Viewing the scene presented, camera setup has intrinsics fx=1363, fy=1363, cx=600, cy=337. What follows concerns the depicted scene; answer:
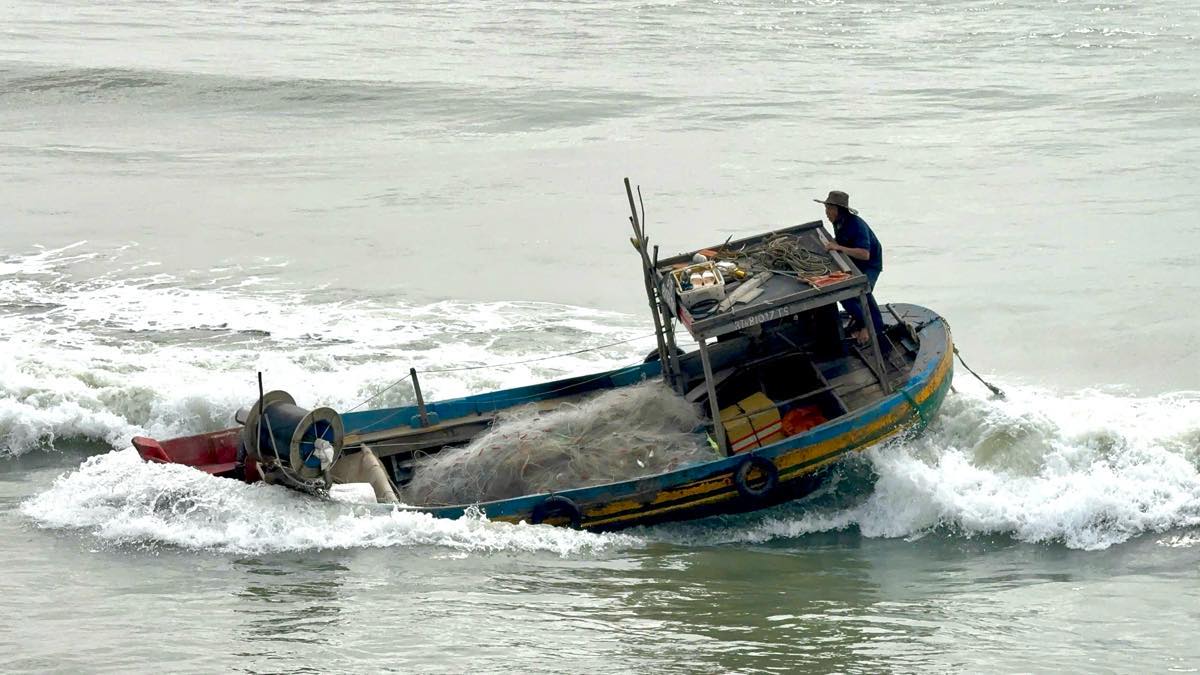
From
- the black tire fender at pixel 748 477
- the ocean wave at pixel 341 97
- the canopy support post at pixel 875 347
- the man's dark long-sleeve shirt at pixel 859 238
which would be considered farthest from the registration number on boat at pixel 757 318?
the ocean wave at pixel 341 97

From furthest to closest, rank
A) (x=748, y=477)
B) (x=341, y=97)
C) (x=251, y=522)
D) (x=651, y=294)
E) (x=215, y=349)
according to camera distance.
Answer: (x=341, y=97) → (x=215, y=349) → (x=651, y=294) → (x=748, y=477) → (x=251, y=522)

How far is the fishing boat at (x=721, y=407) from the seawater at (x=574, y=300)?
1.11 feet

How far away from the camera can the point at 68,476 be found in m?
12.7

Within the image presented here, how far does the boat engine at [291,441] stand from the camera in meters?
10.8

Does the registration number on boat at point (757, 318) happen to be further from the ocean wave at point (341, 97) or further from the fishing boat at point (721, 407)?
the ocean wave at point (341, 97)

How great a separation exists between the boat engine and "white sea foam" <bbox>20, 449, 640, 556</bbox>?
0.21 meters

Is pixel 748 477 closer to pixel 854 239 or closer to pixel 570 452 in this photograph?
pixel 570 452

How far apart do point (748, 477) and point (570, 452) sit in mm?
1528

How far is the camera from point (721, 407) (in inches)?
484

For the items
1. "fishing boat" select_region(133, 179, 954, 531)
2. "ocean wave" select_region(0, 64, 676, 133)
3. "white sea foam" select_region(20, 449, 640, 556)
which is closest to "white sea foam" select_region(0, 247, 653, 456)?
"fishing boat" select_region(133, 179, 954, 531)

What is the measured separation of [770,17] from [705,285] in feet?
95.8

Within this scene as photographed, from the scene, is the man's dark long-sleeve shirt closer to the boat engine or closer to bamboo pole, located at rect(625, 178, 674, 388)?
bamboo pole, located at rect(625, 178, 674, 388)

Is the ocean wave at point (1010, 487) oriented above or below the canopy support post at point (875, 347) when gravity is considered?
below

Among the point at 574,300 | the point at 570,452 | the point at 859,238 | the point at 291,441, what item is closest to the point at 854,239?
the point at 859,238
